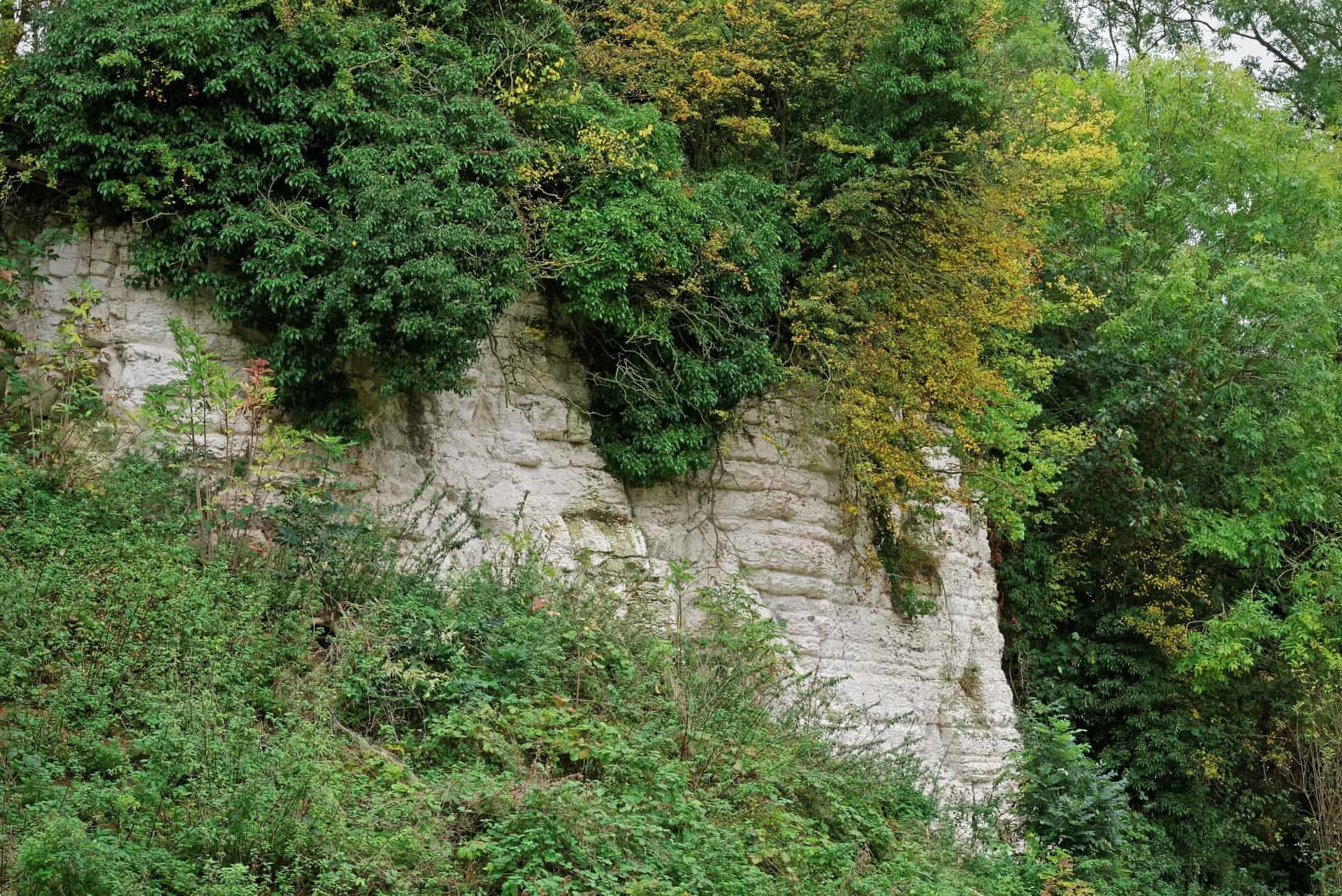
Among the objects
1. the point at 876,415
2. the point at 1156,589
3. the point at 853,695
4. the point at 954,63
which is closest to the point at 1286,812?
the point at 1156,589

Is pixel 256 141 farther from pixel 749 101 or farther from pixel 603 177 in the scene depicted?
pixel 749 101

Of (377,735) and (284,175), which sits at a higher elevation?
(284,175)

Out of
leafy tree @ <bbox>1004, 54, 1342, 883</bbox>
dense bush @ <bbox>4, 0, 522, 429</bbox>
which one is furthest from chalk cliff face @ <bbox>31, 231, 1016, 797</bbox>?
leafy tree @ <bbox>1004, 54, 1342, 883</bbox>

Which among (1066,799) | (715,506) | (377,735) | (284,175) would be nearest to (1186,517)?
(1066,799)

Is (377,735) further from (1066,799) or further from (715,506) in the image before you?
(1066,799)

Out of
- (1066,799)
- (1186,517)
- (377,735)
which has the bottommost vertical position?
(377,735)

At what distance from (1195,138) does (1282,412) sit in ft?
17.1

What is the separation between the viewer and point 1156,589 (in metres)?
17.8

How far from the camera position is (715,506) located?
A: 12.5 meters

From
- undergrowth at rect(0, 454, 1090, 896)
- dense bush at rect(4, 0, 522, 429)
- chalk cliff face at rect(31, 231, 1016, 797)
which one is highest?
dense bush at rect(4, 0, 522, 429)

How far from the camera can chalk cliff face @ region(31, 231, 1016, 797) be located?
976cm

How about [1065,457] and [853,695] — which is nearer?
[853,695]

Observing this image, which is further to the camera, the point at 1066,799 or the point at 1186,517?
the point at 1186,517

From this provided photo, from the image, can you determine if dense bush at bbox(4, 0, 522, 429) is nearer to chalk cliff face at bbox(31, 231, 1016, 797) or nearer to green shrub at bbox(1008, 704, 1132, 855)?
chalk cliff face at bbox(31, 231, 1016, 797)
